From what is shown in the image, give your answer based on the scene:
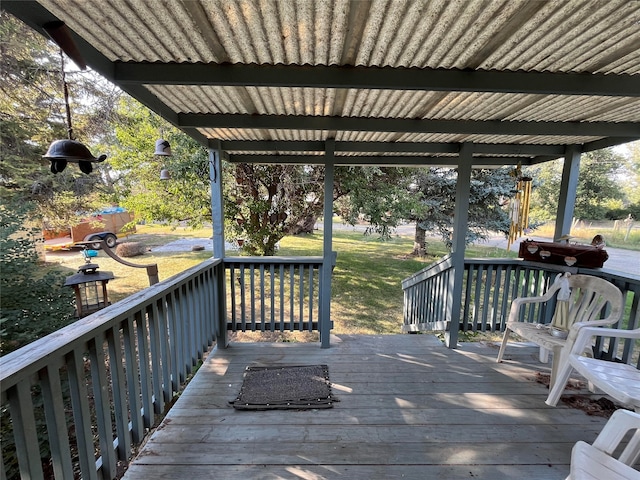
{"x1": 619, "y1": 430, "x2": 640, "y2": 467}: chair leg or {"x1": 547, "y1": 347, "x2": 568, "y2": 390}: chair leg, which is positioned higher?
{"x1": 619, "y1": 430, "x2": 640, "y2": 467}: chair leg

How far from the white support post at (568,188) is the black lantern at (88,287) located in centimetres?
463

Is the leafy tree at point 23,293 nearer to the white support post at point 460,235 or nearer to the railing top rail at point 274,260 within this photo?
the railing top rail at point 274,260

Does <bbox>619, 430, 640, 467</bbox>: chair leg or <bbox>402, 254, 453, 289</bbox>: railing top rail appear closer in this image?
<bbox>619, 430, 640, 467</bbox>: chair leg

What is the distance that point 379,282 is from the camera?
8.80 metres

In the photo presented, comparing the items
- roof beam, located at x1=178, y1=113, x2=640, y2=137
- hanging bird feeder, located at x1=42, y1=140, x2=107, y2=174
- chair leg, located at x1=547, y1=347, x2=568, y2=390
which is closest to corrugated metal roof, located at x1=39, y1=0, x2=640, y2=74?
hanging bird feeder, located at x1=42, y1=140, x2=107, y2=174

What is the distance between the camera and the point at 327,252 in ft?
10.6

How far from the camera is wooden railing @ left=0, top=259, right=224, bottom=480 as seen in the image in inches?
40.5

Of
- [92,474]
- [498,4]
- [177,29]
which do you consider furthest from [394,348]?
[177,29]

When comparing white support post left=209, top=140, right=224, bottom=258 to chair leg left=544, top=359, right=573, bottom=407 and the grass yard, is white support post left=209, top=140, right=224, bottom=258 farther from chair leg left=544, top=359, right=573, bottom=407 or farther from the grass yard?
the grass yard

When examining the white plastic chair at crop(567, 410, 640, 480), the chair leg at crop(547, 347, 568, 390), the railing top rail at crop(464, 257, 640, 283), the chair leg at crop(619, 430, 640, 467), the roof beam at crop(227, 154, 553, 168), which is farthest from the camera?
the roof beam at crop(227, 154, 553, 168)

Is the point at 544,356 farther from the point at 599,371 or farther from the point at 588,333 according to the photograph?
the point at 599,371

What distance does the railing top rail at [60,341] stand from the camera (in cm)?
97

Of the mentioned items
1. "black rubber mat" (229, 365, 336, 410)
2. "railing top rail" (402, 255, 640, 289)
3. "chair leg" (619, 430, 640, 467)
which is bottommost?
"black rubber mat" (229, 365, 336, 410)

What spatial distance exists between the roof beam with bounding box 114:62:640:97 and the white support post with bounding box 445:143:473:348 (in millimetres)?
1460
